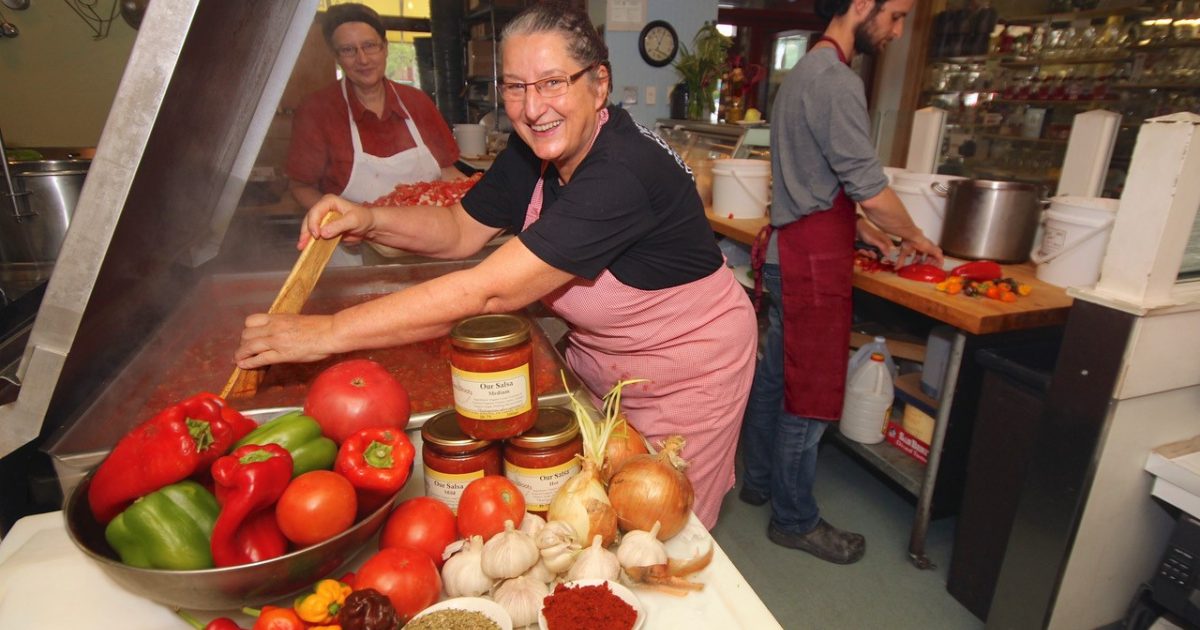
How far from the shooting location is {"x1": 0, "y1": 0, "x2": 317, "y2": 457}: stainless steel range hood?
3.01 feet

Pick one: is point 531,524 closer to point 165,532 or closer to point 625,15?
point 165,532

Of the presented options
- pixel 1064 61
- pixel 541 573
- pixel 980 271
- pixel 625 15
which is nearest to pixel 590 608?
pixel 541 573

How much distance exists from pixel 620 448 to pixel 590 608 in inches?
13.7

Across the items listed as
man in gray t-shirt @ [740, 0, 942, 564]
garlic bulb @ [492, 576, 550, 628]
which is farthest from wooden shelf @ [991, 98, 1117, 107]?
garlic bulb @ [492, 576, 550, 628]

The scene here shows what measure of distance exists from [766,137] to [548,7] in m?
2.80

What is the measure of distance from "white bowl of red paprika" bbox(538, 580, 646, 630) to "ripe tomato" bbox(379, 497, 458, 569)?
0.19m

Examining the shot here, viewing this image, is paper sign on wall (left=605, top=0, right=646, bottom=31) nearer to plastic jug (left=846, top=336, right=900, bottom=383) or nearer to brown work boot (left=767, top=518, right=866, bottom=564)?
plastic jug (left=846, top=336, right=900, bottom=383)

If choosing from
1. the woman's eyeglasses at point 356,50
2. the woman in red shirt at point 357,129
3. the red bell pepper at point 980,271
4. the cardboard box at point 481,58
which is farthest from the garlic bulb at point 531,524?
the cardboard box at point 481,58

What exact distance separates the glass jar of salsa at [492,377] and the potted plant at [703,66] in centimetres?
443

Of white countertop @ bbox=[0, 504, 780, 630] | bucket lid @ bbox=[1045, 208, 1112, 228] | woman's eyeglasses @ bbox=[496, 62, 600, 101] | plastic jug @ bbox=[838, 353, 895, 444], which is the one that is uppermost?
woman's eyeglasses @ bbox=[496, 62, 600, 101]

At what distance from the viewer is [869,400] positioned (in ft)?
8.95

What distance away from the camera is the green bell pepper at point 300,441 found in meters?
0.92

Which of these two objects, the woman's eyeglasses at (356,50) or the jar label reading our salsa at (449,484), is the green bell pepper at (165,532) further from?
the woman's eyeglasses at (356,50)

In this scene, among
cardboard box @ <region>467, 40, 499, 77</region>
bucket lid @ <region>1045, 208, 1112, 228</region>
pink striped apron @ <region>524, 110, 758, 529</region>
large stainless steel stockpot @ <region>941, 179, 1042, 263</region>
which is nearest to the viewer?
pink striped apron @ <region>524, 110, 758, 529</region>
